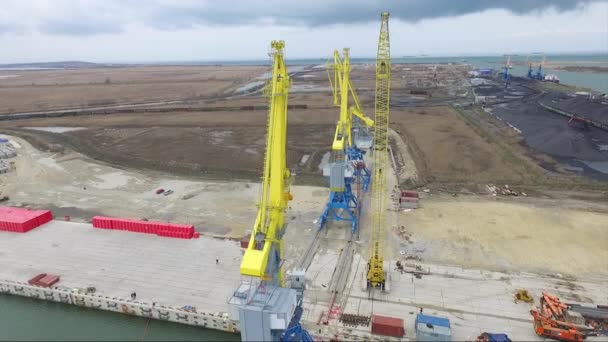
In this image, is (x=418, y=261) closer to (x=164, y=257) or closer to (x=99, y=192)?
(x=164, y=257)

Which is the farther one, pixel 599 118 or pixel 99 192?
pixel 599 118

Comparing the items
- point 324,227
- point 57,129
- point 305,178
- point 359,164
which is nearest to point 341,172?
point 324,227

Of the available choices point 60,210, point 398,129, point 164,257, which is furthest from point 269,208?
point 398,129

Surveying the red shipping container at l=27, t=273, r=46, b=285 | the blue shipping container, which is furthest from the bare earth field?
the red shipping container at l=27, t=273, r=46, b=285

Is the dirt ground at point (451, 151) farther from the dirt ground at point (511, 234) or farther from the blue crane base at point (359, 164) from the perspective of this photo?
the blue crane base at point (359, 164)

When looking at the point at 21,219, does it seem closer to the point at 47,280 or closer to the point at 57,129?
the point at 47,280

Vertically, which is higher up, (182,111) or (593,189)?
(182,111)

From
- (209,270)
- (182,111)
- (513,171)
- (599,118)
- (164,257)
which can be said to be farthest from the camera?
(182,111)
